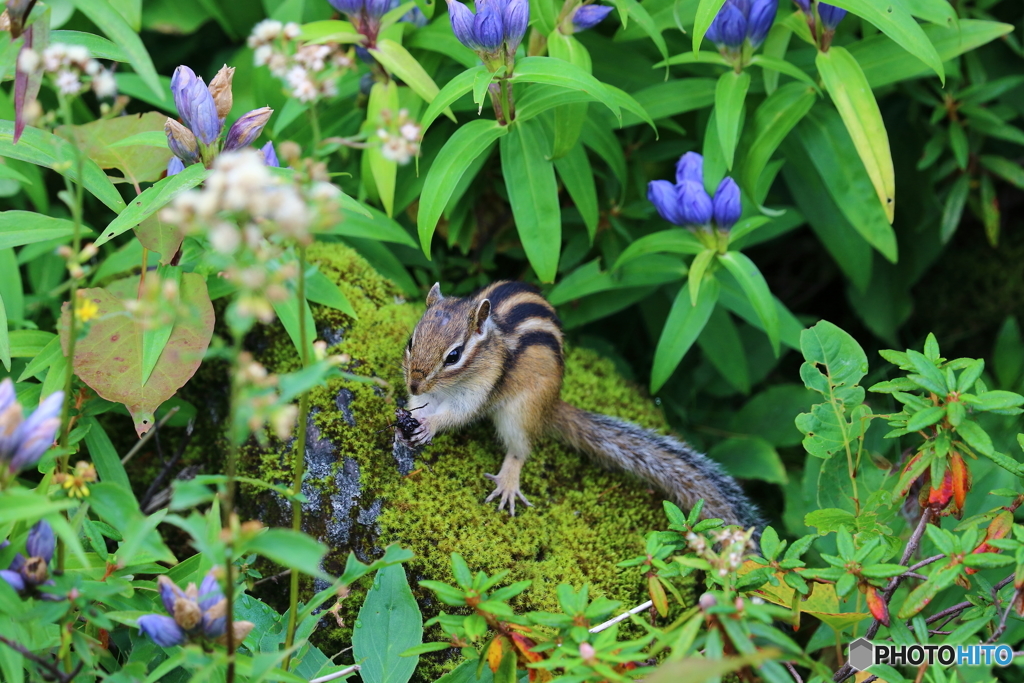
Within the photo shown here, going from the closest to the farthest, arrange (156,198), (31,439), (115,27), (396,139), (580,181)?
(396,139) < (31,439) < (115,27) < (156,198) < (580,181)

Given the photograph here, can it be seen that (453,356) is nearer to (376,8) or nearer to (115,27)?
(376,8)

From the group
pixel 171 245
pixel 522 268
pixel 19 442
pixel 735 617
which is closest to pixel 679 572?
pixel 735 617

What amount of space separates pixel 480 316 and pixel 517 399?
35cm

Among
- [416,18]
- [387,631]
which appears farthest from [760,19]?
[387,631]

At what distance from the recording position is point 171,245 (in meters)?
3.00

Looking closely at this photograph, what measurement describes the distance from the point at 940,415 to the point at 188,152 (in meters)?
2.46

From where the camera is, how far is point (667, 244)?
3555mm

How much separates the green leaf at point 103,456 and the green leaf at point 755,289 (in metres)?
2.37

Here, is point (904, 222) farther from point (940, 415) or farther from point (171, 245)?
point (171, 245)

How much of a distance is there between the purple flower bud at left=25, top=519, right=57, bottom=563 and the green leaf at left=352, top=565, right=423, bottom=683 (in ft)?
2.89

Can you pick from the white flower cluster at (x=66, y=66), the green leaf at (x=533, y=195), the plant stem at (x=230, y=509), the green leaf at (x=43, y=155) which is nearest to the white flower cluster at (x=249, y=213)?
the plant stem at (x=230, y=509)

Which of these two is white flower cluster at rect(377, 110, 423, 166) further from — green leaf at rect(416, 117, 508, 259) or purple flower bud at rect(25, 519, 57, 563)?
green leaf at rect(416, 117, 508, 259)

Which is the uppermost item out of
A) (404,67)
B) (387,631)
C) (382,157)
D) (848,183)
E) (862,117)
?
(404,67)

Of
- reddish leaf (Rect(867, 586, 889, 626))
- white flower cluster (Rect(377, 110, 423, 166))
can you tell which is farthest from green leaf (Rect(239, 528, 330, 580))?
reddish leaf (Rect(867, 586, 889, 626))
